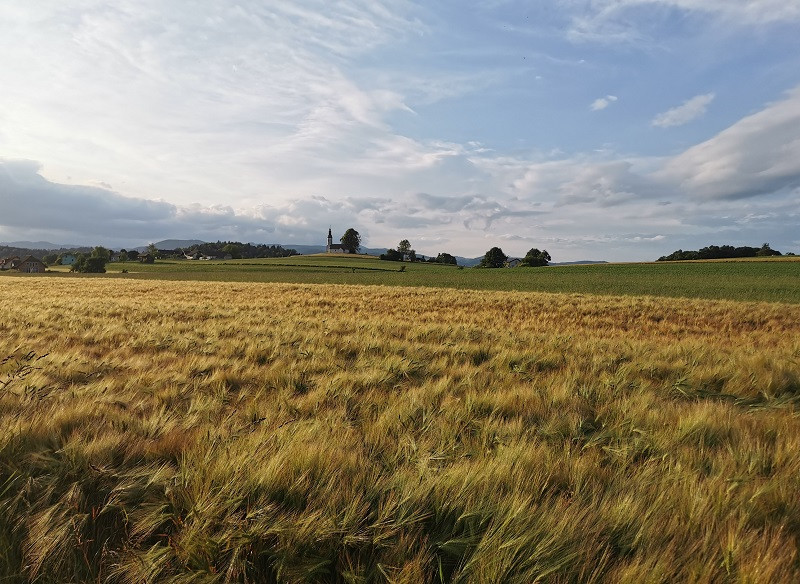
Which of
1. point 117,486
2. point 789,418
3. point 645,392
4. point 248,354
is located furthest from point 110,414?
point 789,418

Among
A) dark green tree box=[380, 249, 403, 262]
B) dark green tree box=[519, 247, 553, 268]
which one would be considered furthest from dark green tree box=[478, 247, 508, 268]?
dark green tree box=[380, 249, 403, 262]

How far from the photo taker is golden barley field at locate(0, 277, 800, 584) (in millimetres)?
1399

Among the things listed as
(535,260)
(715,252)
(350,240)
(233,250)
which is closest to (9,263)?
(233,250)

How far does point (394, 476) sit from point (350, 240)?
5311 inches

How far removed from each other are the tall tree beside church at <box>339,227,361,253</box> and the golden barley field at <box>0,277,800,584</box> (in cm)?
13182

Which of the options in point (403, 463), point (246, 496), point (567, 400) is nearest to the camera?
point (246, 496)

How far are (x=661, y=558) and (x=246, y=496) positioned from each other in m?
1.66

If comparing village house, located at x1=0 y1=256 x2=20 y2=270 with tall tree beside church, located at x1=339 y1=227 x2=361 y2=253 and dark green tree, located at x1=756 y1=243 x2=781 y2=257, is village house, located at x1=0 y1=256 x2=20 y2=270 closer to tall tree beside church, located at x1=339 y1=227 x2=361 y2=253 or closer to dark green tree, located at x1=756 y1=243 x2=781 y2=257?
tall tree beside church, located at x1=339 y1=227 x2=361 y2=253

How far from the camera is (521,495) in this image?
1723mm

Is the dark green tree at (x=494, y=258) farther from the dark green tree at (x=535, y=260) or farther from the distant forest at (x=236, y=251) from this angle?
the distant forest at (x=236, y=251)

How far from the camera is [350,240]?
134250 mm

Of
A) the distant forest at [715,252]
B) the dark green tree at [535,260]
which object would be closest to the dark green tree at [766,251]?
the distant forest at [715,252]

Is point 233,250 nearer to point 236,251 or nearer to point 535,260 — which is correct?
point 236,251

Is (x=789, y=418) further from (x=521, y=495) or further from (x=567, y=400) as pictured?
(x=521, y=495)
